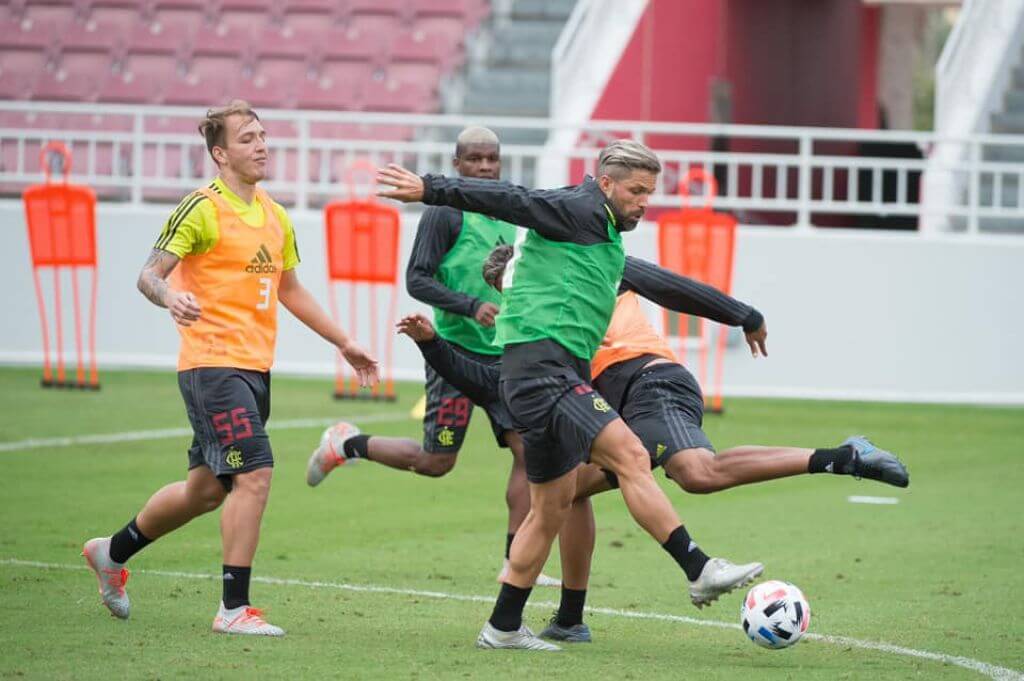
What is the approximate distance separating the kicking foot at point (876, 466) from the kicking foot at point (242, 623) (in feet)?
7.59

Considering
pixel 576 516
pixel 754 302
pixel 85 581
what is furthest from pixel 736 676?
pixel 754 302

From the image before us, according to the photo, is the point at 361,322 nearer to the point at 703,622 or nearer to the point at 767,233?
the point at 767,233

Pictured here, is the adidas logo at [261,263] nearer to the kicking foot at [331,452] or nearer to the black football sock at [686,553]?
the black football sock at [686,553]

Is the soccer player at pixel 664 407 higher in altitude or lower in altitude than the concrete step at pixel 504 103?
lower

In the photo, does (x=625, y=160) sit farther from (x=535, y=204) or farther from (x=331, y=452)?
(x=331, y=452)

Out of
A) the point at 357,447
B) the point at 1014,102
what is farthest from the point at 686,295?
the point at 1014,102

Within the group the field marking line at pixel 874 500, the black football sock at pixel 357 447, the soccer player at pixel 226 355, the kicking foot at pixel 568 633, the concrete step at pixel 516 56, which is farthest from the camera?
the concrete step at pixel 516 56

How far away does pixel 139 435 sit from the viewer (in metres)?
14.0

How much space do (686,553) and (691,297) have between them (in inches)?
55.5

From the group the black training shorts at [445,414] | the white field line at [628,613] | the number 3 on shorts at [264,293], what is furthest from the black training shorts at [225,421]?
the black training shorts at [445,414]

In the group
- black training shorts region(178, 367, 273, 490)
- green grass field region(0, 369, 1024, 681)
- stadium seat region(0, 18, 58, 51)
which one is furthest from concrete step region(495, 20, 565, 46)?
black training shorts region(178, 367, 273, 490)

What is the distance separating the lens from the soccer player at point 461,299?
844 centimetres

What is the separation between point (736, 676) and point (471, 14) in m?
19.0

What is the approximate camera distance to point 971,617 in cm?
769
